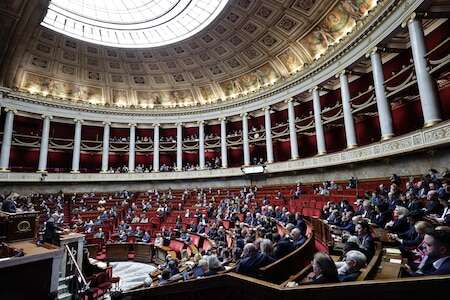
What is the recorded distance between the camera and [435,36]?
11.3 m

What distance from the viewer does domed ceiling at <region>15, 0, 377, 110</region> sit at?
15.7 metres

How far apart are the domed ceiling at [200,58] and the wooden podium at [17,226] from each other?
1544 centimetres

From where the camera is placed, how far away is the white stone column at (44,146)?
773 inches

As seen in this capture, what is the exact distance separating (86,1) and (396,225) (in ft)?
74.4

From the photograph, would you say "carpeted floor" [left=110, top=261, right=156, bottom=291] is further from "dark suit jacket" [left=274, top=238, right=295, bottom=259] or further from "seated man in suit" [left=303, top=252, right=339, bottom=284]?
"seated man in suit" [left=303, top=252, right=339, bottom=284]

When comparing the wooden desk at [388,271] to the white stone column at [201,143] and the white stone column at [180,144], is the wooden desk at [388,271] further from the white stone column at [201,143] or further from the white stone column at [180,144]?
the white stone column at [180,144]

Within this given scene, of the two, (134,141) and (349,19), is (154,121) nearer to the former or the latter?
(134,141)

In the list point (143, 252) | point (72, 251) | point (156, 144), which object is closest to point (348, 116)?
point (143, 252)

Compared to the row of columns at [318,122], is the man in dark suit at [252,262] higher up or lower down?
lower down

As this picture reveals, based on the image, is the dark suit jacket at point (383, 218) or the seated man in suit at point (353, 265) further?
the dark suit jacket at point (383, 218)

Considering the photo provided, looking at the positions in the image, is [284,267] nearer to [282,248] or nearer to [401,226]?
[282,248]

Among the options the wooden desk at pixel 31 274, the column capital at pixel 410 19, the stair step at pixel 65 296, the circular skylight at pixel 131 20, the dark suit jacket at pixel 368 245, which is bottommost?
the stair step at pixel 65 296

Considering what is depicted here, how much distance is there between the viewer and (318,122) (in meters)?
16.2

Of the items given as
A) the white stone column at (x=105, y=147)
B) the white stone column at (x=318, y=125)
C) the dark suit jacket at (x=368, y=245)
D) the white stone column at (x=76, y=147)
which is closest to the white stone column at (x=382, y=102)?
the white stone column at (x=318, y=125)
